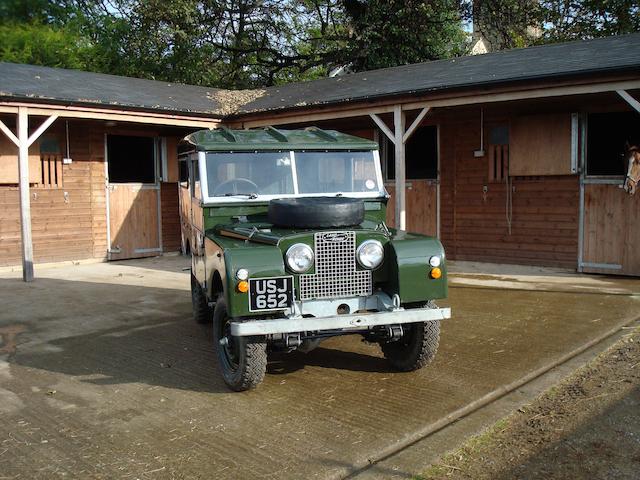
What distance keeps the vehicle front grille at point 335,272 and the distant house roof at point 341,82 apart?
5598 millimetres

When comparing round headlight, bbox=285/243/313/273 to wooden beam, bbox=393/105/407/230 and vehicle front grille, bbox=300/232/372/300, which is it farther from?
wooden beam, bbox=393/105/407/230

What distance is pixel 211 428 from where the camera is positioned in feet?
13.1

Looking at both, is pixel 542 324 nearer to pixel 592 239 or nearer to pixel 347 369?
pixel 347 369

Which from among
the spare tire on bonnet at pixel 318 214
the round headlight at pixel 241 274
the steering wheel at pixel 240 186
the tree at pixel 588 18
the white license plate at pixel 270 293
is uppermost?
the tree at pixel 588 18

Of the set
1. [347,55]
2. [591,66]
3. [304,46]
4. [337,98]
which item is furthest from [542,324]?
[304,46]

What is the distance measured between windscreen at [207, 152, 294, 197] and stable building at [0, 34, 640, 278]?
4.88 meters

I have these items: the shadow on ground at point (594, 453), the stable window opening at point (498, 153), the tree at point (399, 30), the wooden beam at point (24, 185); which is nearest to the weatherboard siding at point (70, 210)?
the wooden beam at point (24, 185)

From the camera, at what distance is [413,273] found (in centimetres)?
453

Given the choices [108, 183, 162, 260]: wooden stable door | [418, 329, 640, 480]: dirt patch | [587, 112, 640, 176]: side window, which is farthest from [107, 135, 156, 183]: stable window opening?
[418, 329, 640, 480]: dirt patch

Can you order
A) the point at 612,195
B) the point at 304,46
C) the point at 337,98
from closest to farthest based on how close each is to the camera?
the point at 612,195, the point at 337,98, the point at 304,46

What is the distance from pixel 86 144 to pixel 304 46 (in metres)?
18.6

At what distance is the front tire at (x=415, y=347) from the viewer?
483cm

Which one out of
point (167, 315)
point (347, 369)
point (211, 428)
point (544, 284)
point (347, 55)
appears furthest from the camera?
point (347, 55)

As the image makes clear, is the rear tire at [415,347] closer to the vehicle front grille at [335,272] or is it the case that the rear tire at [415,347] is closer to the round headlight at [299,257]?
the vehicle front grille at [335,272]
